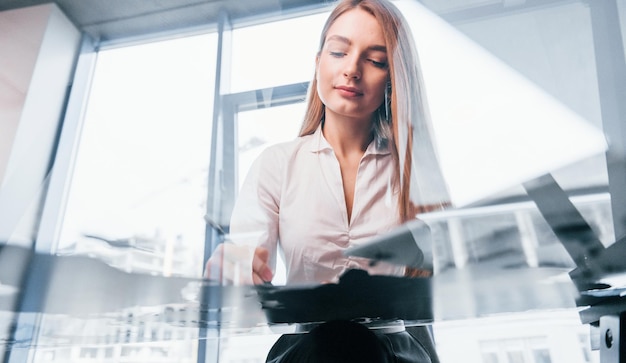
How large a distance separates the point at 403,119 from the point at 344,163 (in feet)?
0.25

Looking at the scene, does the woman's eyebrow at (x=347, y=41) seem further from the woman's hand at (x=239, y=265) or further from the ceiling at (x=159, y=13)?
the woman's hand at (x=239, y=265)

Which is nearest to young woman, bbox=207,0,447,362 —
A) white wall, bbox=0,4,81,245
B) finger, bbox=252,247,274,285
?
finger, bbox=252,247,274,285

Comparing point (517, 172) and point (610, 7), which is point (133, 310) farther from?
point (610, 7)

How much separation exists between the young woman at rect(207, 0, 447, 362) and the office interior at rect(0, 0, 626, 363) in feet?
0.06

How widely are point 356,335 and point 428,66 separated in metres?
0.28

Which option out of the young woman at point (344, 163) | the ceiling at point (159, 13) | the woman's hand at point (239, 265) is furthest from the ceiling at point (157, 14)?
the woman's hand at point (239, 265)

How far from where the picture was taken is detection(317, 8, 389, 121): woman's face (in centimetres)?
47

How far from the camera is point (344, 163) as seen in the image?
0.49 meters

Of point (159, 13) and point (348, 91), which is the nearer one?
point (348, 91)

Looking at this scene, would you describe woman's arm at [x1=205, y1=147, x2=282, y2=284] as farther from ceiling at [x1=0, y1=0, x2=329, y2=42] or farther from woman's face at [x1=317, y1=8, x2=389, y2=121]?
ceiling at [x1=0, y1=0, x2=329, y2=42]

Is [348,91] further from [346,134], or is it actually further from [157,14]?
[157,14]

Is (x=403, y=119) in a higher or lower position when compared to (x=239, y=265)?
higher

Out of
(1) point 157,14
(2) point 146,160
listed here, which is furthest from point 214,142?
(1) point 157,14

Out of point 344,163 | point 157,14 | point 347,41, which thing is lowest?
point 344,163
